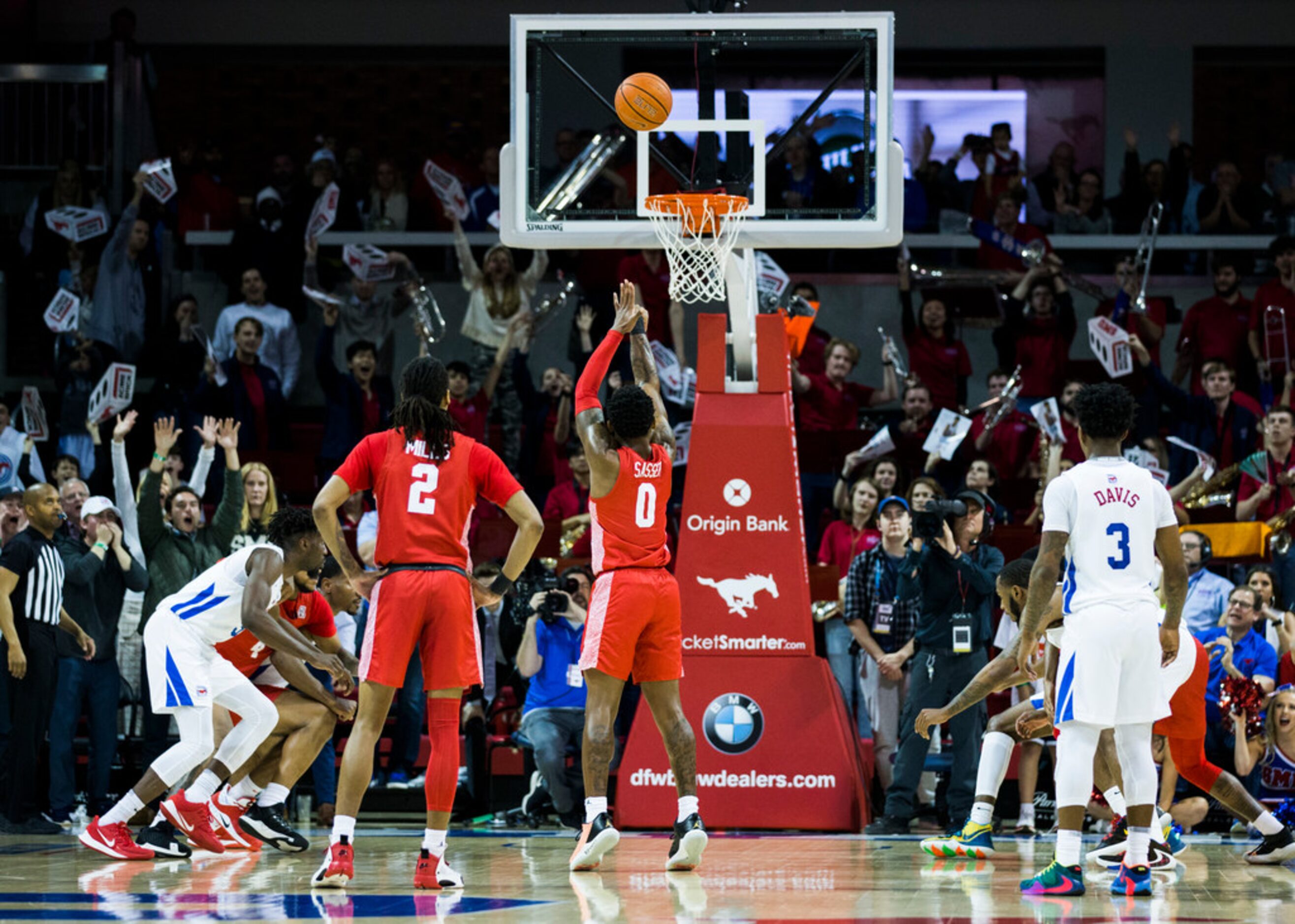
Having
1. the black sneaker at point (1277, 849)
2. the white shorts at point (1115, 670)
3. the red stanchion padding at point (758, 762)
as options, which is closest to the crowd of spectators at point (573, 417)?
the red stanchion padding at point (758, 762)

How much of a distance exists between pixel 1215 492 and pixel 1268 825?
5.16 m

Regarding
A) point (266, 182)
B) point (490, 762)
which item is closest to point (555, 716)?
A: point (490, 762)

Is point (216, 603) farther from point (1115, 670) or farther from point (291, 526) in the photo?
point (1115, 670)

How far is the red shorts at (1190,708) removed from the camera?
8461mm

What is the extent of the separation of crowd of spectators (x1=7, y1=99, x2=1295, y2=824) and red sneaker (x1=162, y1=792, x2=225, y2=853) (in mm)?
2170

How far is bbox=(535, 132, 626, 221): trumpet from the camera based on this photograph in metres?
10.7

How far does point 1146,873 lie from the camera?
7.12 metres

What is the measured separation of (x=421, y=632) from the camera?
24.0 feet

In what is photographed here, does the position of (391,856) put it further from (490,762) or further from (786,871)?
(490,762)

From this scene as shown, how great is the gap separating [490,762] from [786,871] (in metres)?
4.00

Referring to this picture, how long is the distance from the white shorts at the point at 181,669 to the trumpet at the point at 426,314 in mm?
6872

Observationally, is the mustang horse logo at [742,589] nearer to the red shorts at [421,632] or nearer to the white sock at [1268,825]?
the white sock at [1268,825]

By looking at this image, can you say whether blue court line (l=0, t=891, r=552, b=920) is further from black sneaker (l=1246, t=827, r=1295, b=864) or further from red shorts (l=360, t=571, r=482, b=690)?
black sneaker (l=1246, t=827, r=1295, b=864)

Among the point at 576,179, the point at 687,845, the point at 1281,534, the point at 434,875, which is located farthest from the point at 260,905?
the point at 1281,534
